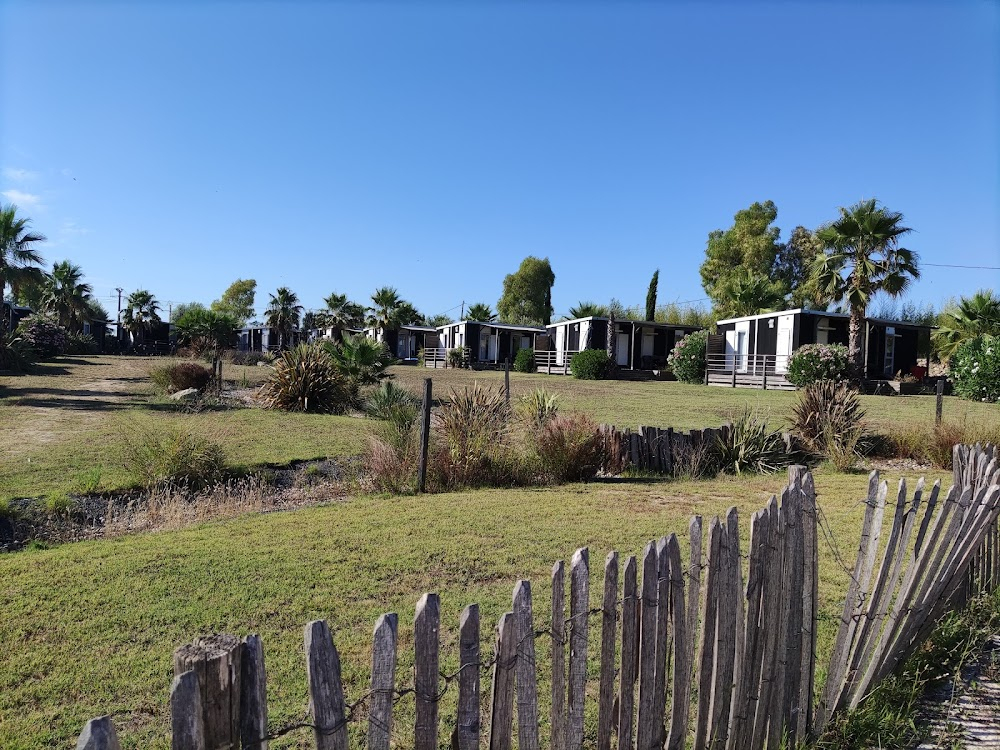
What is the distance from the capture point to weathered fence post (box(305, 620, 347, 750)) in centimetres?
145

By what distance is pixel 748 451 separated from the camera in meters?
10.4

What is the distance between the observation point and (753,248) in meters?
52.0

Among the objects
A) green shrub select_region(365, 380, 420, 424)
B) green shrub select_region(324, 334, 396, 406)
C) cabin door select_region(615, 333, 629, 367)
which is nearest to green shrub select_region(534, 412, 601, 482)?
green shrub select_region(365, 380, 420, 424)

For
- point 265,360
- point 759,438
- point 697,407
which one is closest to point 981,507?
point 759,438

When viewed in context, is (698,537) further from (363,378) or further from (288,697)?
(363,378)

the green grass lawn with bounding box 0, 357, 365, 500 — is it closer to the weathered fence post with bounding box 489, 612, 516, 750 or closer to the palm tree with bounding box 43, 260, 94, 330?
the weathered fence post with bounding box 489, 612, 516, 750

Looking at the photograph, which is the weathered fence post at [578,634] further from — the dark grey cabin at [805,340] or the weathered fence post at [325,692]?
the dark grey cabin at [805,340]

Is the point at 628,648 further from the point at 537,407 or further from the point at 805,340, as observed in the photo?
the point at 805,340

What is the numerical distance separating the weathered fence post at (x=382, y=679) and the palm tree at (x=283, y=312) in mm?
56976

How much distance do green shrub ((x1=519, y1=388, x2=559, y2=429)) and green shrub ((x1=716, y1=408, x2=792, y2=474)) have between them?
8.66ft

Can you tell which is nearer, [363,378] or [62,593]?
[62,593]

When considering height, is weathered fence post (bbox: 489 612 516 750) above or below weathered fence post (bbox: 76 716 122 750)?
below

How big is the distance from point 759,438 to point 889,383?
18.6 metres

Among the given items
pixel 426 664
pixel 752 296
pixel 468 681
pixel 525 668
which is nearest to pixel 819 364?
pixel 752 296
